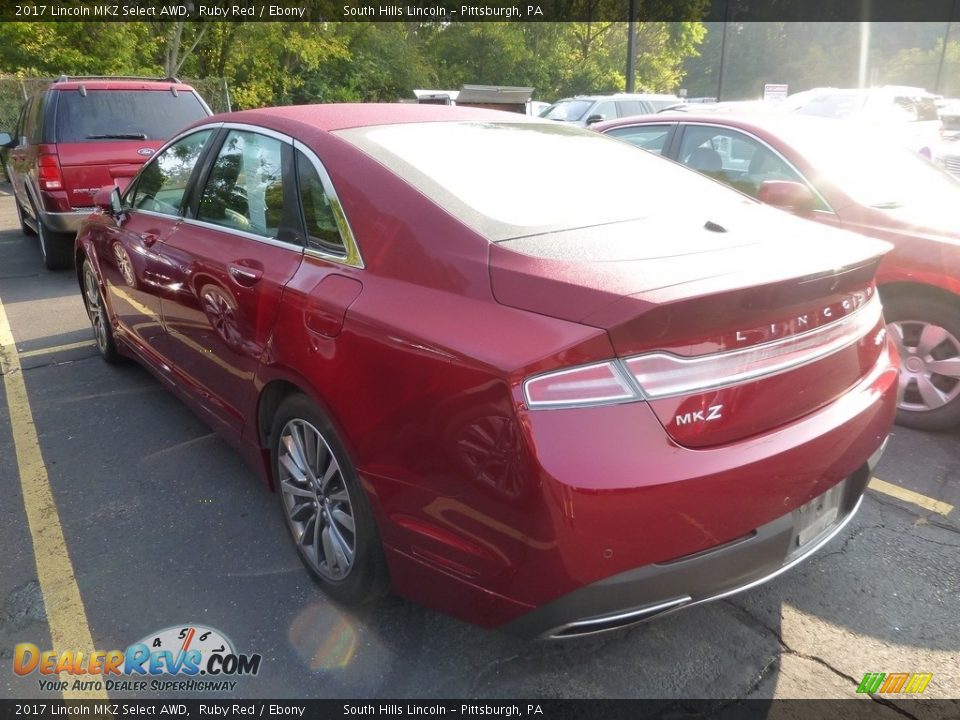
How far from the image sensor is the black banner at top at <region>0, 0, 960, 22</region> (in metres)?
18.3

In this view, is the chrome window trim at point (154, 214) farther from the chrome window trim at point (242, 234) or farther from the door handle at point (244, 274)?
the door handle at point (244, 274)

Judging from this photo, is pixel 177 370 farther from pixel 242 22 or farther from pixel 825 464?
pixel 242 22

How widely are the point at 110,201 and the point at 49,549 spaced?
2231mm

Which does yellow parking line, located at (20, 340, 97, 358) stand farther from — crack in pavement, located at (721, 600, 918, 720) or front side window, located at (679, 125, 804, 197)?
crack in pavement, located at (721, 600, 918, 720)

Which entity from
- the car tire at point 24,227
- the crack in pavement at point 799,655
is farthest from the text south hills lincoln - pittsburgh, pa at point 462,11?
the crack in pavement at point 799,655

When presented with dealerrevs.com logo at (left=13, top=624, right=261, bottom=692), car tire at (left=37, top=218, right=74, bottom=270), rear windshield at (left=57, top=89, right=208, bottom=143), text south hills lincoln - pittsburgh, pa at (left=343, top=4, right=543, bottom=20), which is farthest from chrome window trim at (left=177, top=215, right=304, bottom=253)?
text south hills lincoln - pittsburgh, pa at (left=343, top=4, right=543, bottom=20)

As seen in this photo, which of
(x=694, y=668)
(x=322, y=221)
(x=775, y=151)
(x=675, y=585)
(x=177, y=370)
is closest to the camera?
(x=675, y=585)

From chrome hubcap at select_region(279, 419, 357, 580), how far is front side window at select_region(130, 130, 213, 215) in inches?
61.7

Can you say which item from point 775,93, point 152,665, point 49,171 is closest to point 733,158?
point 152,665

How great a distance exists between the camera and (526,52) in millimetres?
36281

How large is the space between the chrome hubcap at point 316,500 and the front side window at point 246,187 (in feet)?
Result: 2.67

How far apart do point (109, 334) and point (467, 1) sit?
3469 centimetres

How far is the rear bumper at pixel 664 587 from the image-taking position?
1.76 m

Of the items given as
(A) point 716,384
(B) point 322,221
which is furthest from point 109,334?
(A) point 716,384
